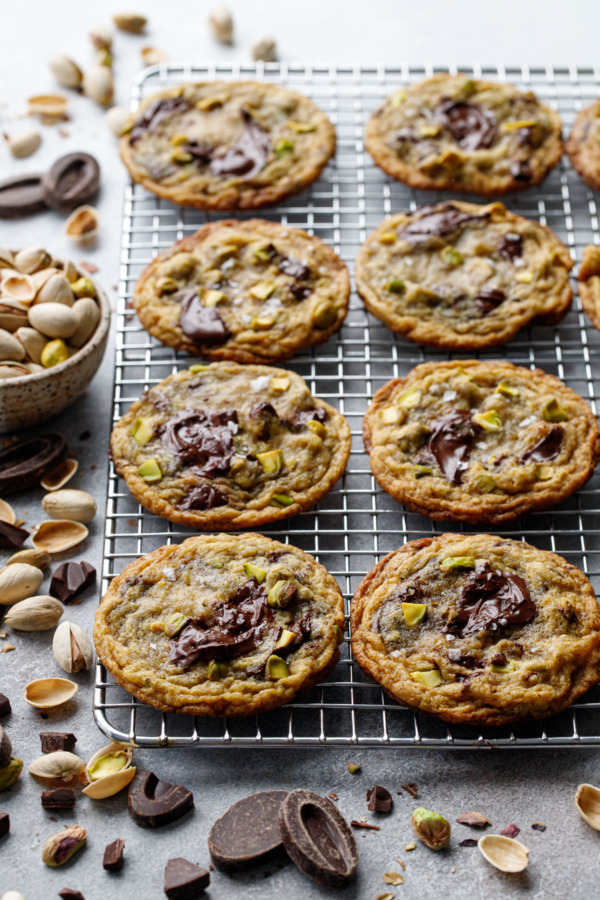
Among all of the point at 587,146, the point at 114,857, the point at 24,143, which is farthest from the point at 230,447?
the point at 587,146

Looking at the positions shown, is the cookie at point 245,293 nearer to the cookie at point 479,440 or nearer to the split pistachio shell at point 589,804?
the cookie at point 479,440

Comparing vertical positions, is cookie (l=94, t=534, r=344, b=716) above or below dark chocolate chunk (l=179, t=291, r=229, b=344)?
below

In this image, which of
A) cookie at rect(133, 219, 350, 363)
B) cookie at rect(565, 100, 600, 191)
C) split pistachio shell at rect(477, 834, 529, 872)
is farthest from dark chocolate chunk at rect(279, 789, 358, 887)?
cookie at rect(565, 100, 600, 191)

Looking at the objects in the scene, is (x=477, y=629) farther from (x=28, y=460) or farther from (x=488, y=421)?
(x=28, y=460)

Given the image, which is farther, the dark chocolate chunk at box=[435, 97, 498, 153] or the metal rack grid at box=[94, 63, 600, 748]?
the dark chocolate chunk at box=[435, 97, 498, 153]

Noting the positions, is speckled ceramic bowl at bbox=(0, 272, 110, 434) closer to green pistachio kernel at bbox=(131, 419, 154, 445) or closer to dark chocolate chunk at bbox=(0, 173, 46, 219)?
green pistachio kernel at bbox=(131, 419, 154, 445)

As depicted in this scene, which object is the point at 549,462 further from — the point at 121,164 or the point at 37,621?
the point at 121,164
